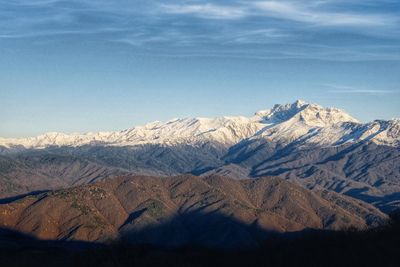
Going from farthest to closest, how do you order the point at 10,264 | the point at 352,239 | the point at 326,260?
the point at 10,264 → the point at 352,239 → the point at 326,260

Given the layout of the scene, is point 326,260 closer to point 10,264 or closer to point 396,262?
point 396,262

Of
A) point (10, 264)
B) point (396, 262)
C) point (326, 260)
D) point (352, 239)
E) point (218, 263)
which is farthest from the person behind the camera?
point (10, 264)

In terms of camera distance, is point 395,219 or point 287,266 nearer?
point 287,266

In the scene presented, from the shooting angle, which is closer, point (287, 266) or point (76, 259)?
point (287, 266)

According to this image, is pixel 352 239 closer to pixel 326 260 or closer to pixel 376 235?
pixel 376 235

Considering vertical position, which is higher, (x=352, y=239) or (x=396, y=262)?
(x=396, y=262)

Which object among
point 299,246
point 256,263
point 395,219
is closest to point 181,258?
point 256,263

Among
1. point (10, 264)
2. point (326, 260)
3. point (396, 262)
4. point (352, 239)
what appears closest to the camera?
point (396, 262)

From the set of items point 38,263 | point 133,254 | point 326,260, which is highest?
point 326,260

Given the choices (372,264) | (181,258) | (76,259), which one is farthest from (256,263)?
(76,259)
